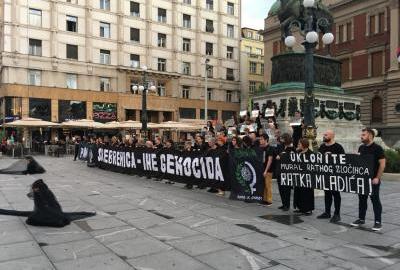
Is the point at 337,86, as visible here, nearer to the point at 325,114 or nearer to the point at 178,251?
the point at 325,114

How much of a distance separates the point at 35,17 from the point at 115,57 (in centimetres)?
967

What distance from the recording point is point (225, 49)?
61625 millimetres

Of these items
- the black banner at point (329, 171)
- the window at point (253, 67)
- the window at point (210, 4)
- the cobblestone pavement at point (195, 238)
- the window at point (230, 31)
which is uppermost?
the window at point (210, 4)

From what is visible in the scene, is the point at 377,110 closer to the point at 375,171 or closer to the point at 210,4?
the point at 210,4

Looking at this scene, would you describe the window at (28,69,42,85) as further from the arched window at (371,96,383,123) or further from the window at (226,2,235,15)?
the arched window at (371,96,383,123)

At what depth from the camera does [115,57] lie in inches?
2029

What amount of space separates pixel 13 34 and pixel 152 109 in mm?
17202

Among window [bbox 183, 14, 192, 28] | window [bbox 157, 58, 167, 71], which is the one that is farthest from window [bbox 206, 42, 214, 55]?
window [bbox 157, 58, 167, 71]

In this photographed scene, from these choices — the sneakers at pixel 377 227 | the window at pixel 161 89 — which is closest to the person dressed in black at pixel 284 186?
the sneakers at pixel 377 227

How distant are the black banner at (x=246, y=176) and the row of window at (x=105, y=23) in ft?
134

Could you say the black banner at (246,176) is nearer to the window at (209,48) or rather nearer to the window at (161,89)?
the window at (161,89)

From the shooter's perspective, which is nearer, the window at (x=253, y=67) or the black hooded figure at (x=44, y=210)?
the black hooded figure at (x=44, y=210)

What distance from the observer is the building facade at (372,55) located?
44.2m

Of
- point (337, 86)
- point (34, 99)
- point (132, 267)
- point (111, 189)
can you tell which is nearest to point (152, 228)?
point (132, 267)
